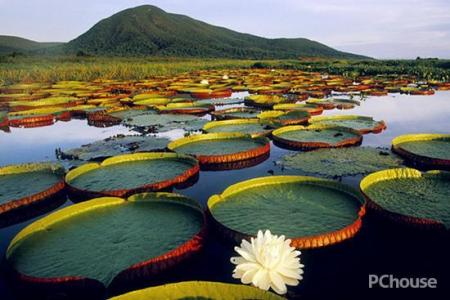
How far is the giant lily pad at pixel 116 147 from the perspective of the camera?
698 cm

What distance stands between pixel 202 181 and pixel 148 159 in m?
1.17

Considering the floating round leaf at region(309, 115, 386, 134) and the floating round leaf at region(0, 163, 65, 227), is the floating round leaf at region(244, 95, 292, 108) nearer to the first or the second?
the floating round leaf at region(309, 115, 386, 134)

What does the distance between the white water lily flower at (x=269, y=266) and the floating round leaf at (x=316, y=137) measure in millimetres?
5042

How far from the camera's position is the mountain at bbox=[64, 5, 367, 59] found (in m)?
81.9

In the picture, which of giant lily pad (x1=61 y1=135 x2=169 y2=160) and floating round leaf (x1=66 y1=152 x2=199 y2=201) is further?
giant lily pad (x1=61 y1=135 x2=169 y2=160)

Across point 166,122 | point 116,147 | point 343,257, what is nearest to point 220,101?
point 166,122

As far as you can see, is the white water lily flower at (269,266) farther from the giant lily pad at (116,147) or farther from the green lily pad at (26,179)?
the giant lily pad at (116,147)

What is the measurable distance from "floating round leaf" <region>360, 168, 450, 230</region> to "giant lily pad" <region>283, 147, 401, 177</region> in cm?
70

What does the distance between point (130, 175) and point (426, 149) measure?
5.06 meters

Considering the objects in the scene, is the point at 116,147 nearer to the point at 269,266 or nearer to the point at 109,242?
the point at 109,242

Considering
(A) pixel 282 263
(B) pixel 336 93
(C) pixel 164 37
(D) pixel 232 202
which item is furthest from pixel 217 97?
(C) pixel 164 37

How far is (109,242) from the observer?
11.6 ft

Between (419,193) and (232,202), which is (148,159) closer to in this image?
(232,202)

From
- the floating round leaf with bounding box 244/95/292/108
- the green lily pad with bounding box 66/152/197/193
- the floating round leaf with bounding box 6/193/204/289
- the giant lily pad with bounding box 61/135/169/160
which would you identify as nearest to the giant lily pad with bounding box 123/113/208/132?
the giant lily pad with bounding box 61/135/169/160
